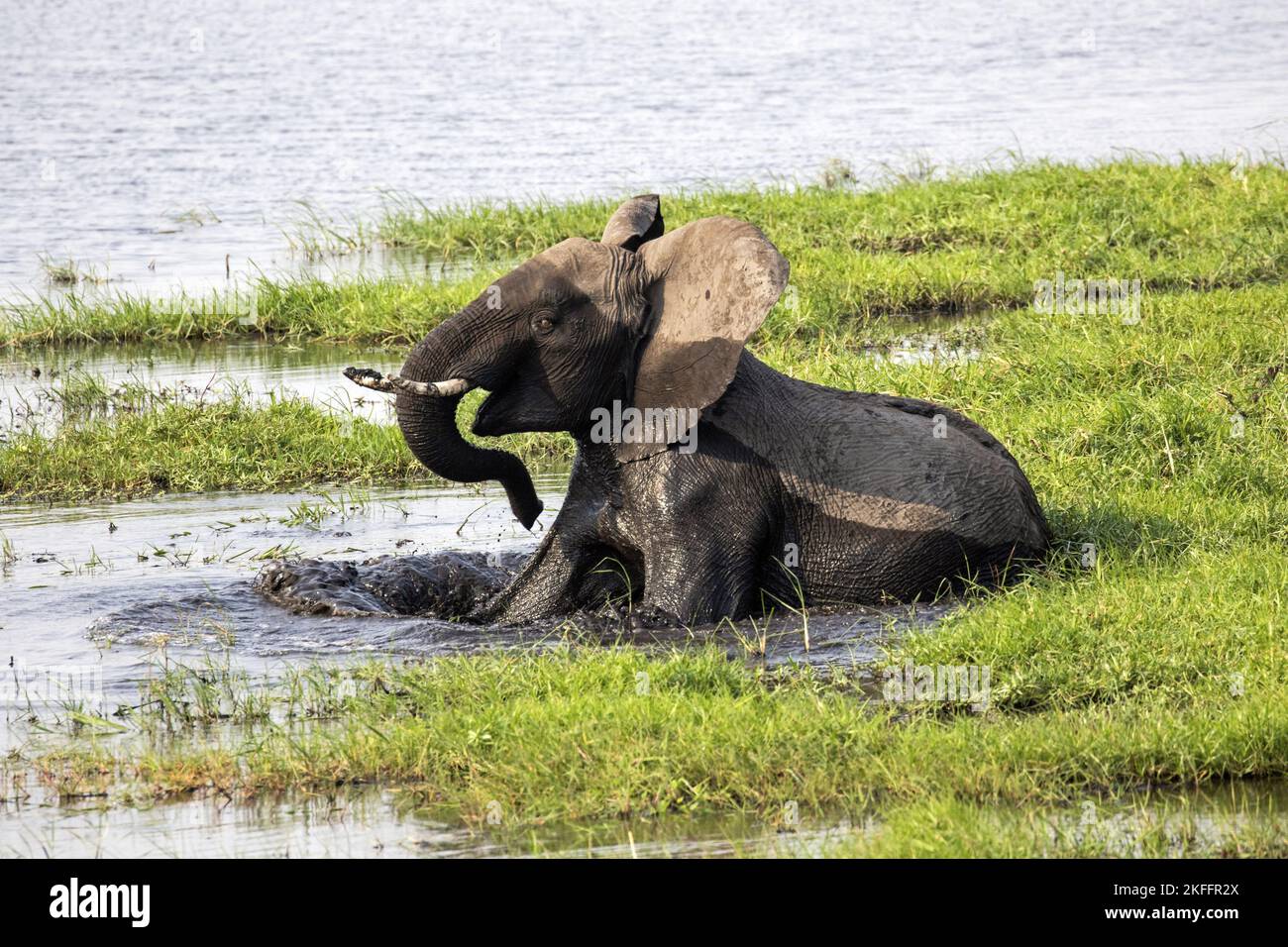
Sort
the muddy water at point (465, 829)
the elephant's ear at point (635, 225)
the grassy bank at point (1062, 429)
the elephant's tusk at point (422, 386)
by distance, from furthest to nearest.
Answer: the grassy bank at point (1062, 429) → the elephant's ear at point (635, 225) → the elephant's tusk at point (422, 386) → the muddy water at point (465, 829)

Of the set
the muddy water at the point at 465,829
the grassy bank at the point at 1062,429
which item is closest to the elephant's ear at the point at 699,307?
the grassy bank at the point at 1062,429

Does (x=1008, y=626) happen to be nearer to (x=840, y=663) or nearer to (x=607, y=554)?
(x=840, y=663)

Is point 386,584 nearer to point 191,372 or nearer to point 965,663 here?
point 965,663

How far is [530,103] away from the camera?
2891 cm

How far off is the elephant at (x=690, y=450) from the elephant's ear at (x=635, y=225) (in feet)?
0.04

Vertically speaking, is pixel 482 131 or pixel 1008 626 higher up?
pixel 482 131

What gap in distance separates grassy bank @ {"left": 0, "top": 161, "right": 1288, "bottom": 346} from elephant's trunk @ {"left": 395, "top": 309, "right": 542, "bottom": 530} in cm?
521

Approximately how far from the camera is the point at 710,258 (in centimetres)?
745

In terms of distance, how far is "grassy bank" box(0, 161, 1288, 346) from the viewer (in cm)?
1372

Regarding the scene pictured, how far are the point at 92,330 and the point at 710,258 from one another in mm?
8102

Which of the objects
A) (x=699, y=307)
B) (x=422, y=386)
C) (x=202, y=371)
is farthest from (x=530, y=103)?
(x=422, y=386)

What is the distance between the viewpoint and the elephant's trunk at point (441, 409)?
24.0 feet

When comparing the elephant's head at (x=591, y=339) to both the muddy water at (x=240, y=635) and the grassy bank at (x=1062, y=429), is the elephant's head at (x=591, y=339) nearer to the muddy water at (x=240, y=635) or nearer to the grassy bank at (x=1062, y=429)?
the muddy water at (x=240, y=635)
